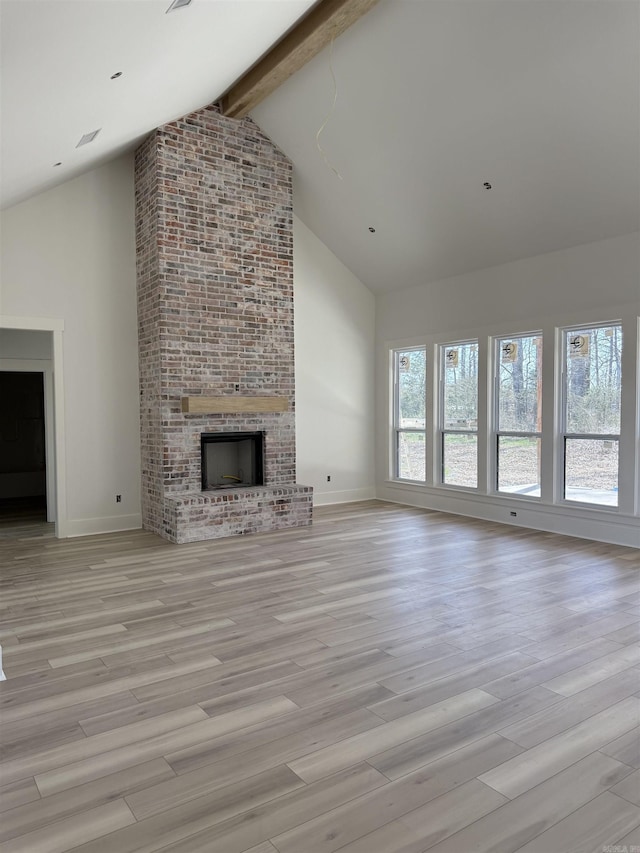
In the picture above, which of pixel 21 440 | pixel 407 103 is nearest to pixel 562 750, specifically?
pixel 407 103

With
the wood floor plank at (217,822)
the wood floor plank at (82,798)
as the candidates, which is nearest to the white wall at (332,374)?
the wood floor plank at (82,798)

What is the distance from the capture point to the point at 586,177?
214 inches

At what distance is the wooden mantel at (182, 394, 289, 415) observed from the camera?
645cm

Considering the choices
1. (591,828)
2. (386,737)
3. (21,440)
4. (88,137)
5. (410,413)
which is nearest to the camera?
(591,828)

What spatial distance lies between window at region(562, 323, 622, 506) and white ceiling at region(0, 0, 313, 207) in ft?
13.2

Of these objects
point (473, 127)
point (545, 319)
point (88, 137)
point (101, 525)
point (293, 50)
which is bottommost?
point (101, 525)

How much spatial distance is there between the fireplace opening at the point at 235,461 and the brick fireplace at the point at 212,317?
122 millimetres

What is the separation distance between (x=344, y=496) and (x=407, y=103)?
4990mm

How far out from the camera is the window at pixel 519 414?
6707 mm

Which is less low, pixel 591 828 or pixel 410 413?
pixel 410 413

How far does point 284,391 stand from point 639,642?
469cm

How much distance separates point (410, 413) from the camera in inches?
334

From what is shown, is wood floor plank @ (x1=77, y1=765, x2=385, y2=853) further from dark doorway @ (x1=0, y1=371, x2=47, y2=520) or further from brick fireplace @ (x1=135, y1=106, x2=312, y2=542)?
dark doorway @ (x1=0, y1=371, x2=47, y2=520)

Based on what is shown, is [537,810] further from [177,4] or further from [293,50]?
[293,50]
